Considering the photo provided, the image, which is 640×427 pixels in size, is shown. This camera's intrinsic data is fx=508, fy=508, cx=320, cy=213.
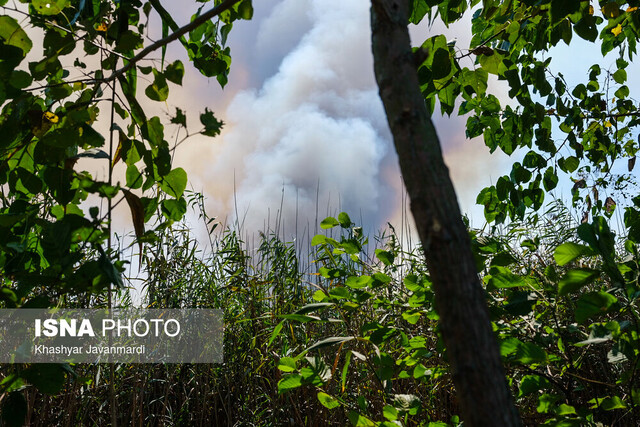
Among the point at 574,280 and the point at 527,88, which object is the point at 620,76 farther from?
the point at 574,280

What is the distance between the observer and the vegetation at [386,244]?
19.6 inches

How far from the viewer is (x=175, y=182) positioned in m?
1.10

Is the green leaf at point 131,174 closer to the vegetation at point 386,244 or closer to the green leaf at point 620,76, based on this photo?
the vegetation at point 386,244

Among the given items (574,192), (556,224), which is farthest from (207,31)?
(556,224)

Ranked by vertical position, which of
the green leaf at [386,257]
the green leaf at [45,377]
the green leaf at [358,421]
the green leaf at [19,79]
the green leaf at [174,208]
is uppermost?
the green leaf at [19,79]

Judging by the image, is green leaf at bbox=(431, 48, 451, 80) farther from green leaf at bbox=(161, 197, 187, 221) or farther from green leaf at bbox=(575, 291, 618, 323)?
green leaf at bbox=(161, 197, 187, 221)

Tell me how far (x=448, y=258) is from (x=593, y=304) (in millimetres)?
452

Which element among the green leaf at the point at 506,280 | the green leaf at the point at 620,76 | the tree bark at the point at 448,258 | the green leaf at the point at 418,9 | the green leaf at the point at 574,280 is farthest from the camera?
the green leaf at the point at 620,76

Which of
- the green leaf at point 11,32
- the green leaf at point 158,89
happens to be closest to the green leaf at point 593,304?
the green leaf at point 158,89

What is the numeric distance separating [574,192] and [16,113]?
201 centimetres

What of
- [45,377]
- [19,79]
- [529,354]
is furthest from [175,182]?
[529,354]

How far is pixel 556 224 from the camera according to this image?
271 centimetres

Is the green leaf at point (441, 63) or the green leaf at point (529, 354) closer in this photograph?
the green leaf at point (529, 354)

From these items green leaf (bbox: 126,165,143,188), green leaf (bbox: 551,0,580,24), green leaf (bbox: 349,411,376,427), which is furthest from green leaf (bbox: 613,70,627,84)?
green leaf (bbox: 126,165,143,188)
